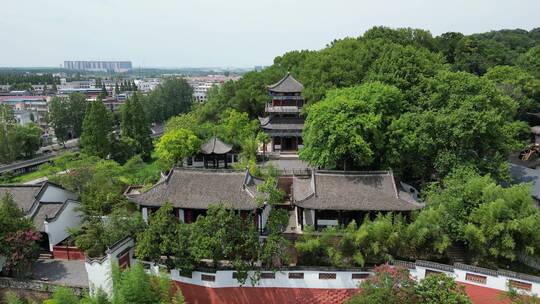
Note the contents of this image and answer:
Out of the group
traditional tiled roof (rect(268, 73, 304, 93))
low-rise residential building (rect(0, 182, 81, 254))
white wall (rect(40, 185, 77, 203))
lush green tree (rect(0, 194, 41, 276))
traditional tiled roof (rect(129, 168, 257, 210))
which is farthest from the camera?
traditional tiled roof (rect(268, 73, 304, 93))

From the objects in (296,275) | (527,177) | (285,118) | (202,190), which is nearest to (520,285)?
(296,275)

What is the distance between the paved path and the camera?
16.9 meters

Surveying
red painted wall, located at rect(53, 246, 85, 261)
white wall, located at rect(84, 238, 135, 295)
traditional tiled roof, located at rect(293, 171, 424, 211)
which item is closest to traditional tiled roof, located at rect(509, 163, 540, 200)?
traditional tiled roof, located at rect(293, 171, 424, 211)

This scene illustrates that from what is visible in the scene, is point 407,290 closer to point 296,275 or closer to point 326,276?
point 326,276

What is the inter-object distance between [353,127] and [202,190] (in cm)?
864

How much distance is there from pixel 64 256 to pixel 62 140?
155 ft

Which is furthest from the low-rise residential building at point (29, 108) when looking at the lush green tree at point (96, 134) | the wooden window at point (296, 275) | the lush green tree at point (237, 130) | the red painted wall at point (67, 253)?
the wooden window at point (296, 275)

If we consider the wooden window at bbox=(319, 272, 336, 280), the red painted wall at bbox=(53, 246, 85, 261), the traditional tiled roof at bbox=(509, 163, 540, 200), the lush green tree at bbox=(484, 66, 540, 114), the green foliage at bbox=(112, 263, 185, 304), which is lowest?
the red painted wall at bbox=(53, 246, 85, 261)

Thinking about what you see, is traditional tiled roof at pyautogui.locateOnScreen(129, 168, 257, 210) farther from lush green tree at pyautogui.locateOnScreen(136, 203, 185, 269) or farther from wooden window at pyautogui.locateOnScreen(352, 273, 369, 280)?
wooden window at pyautogui.locateOnScreen(352, 273, 369, 280)

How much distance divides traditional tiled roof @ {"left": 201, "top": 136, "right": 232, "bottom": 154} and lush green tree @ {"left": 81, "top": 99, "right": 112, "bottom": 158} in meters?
16.4

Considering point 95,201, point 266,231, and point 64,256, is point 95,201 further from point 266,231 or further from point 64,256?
point 266,231

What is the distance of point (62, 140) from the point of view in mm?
60344

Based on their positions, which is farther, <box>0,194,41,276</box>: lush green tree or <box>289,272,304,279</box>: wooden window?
<box>0,194,41,276</box>: lush green tree

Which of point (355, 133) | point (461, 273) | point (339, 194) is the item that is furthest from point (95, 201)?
point (461, 273)
